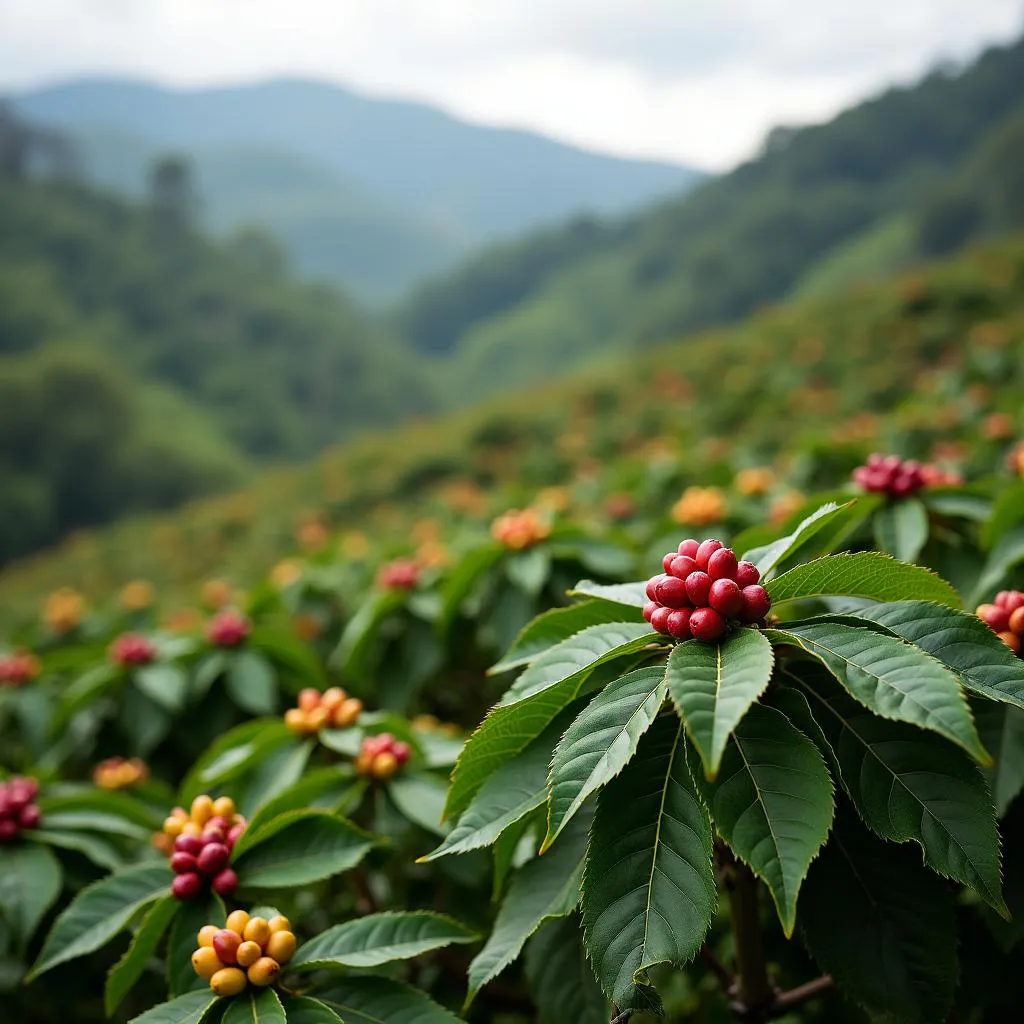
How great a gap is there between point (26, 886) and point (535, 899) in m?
1.18

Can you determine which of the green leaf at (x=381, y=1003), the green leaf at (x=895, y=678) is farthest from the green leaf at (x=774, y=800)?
the green leaf at (x=381, y=1003)

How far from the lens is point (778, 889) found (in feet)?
3.14

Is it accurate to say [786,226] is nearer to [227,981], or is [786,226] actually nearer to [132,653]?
[132,653]

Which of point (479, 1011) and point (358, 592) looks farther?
point (358, 592)

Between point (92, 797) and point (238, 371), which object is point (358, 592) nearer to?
point (92, 797)

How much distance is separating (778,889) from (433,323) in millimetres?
84480

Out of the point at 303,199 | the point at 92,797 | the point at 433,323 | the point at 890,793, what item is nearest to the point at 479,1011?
the point at 92,797

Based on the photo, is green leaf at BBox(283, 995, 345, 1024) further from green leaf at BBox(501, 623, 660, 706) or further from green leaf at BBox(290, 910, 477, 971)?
green leaf at BBox(501, 623, 660, 706)

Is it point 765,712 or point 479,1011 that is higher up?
point 765,712

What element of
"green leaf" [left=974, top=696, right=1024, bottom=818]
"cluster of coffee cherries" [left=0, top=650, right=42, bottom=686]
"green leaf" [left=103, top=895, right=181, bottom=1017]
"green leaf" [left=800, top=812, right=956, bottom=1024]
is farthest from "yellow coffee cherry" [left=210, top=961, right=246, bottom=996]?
"cluster of coffee cherries" [left=0, top=650, right=42, bottom=686]

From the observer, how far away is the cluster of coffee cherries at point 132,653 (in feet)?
9.11

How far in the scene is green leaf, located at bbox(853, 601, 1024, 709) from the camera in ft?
3.52

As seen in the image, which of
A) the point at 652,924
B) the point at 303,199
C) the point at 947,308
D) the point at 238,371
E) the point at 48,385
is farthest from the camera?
the point at 303,199

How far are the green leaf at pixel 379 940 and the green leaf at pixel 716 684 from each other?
613 millimetres
